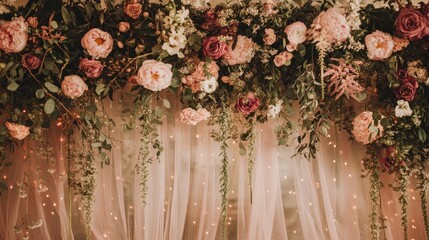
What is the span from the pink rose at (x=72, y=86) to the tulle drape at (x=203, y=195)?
1.25 ft

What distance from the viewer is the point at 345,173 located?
2799 millimetres

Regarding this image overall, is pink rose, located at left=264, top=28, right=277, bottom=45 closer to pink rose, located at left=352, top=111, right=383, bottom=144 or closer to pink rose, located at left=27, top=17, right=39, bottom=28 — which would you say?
pink rose, located at left=352, top=111, right=383, bottom=144

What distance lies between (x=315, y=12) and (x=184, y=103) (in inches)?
37.4

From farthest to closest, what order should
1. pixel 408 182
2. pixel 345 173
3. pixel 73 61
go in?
1. pixel 345 173
2. pixel 408 182
3. pixel 73 61

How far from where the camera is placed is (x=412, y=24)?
238 centimetres

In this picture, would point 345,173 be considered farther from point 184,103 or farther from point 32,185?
point 32,185

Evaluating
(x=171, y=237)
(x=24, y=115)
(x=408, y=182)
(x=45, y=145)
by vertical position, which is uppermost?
(x=24, y=115)

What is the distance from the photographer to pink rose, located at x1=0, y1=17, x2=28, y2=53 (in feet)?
7.47

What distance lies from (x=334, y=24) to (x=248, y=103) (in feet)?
2.09

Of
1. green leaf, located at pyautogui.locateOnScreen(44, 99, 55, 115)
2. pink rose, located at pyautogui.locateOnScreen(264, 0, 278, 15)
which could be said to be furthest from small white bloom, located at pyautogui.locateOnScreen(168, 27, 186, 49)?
green leaf, located at pyautogui.locateOnScreen(44, 99, 55, 115)

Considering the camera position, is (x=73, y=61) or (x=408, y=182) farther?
(x=408, y=182)

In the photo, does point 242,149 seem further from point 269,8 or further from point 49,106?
point 49,106

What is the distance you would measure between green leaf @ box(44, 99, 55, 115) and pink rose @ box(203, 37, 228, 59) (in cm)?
89

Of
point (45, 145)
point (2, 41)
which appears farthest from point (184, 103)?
point (2, 41)
